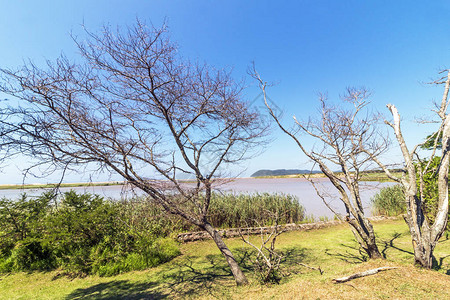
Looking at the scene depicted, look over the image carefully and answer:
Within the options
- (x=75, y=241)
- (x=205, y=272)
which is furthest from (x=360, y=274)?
(x=75, y=241)

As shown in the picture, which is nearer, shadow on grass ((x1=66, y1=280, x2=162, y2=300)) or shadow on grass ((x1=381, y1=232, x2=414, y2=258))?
shadow on grass ((x1=66, y1=280, x2=162, y2=300))

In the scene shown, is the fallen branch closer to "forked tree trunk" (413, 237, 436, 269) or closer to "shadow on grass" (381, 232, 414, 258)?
"forked tree trunk" (413, 237, 436, 269)

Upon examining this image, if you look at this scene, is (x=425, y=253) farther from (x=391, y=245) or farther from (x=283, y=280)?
(x=391, y=245)

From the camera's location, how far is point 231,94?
470 cm

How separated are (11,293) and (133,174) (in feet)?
12.9

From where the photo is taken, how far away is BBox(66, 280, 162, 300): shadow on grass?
12.6 ft

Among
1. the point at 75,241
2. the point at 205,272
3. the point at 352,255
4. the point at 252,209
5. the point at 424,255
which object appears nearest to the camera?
the point at 424,255

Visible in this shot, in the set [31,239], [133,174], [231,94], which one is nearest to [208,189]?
[133,174]

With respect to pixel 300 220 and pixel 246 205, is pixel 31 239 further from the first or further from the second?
pixel 300 220

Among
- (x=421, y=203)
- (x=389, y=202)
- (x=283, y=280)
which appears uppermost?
(x=421, y=203)

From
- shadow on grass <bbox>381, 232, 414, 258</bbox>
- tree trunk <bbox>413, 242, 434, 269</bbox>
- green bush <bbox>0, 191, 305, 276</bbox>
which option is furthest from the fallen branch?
shadow on grass <bbox>381, 232, 414, 258</bbox>

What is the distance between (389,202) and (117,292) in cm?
1342

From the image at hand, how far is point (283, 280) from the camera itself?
4.02 metres

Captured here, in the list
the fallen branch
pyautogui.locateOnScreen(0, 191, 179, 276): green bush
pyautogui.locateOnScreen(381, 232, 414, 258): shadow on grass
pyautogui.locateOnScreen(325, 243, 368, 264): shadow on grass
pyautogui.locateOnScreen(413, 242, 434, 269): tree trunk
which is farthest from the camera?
pyautogui.locateOnScreen(381, 232, 414, 258): shadow on grass
